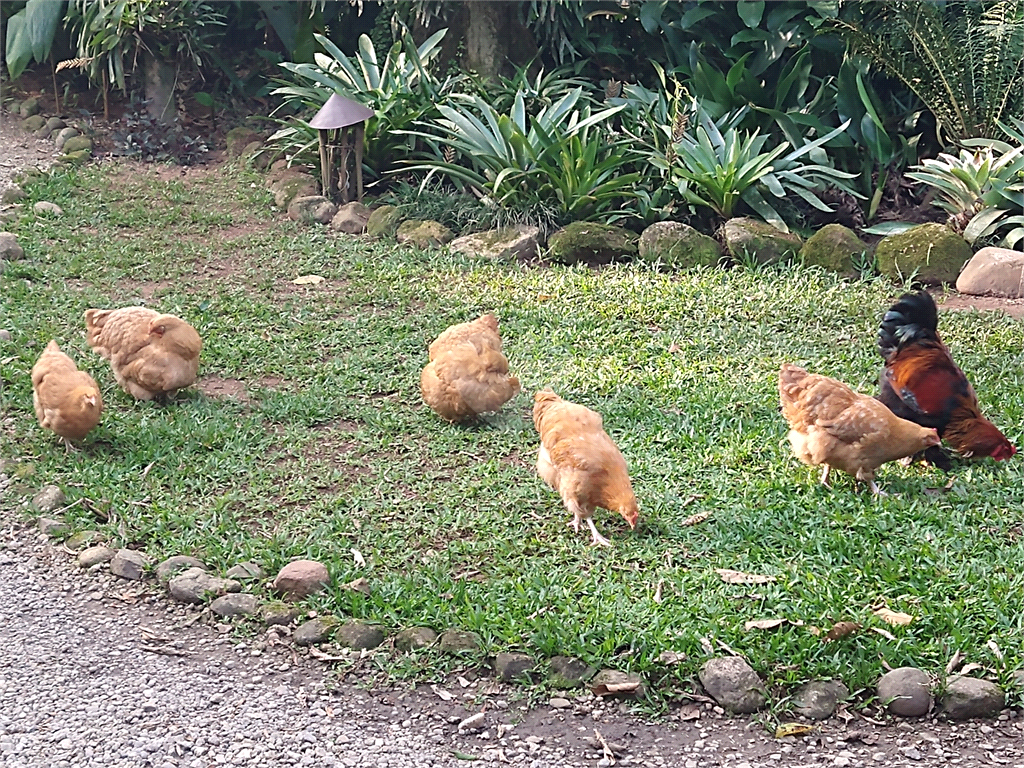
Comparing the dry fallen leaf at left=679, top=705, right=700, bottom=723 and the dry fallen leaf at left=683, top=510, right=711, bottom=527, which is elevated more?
the dry fallen leaf at left=683, top=510, right=711, bottom=527

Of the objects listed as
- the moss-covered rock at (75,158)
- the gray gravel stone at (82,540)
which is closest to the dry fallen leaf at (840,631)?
the gray gravel stone at (82,540)

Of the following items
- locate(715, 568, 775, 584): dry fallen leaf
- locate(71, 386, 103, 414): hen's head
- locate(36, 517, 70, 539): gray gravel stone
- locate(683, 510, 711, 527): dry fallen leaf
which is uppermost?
locate(71, 386, 103, 414): hen's head

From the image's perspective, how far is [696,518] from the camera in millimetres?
4418

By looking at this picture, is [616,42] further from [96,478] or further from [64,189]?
[96,478]

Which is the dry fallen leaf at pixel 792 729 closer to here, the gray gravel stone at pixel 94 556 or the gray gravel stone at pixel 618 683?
the gray gravel stone at pixel 618 683

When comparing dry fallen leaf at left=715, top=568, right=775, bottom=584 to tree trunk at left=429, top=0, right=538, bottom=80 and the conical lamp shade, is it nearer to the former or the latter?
the conical lamp shade

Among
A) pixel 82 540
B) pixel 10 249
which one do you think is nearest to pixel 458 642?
pixel 82 540

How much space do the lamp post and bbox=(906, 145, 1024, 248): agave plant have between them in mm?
4211

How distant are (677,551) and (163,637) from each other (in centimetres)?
189

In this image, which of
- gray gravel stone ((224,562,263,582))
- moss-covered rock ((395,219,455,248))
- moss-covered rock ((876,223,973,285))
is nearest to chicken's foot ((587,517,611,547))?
gray gravel stone ((224,562,263,582))

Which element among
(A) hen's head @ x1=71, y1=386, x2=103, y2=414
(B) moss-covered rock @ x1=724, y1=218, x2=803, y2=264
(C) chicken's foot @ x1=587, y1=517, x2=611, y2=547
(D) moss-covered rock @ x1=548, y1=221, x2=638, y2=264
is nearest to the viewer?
(C) chicken's foot @ x1=587, y1=517, x2=611, y2=547

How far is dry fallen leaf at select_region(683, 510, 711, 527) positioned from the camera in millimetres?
4395

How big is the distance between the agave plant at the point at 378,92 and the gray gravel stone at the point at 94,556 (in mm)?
5314

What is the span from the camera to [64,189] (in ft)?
30.0
